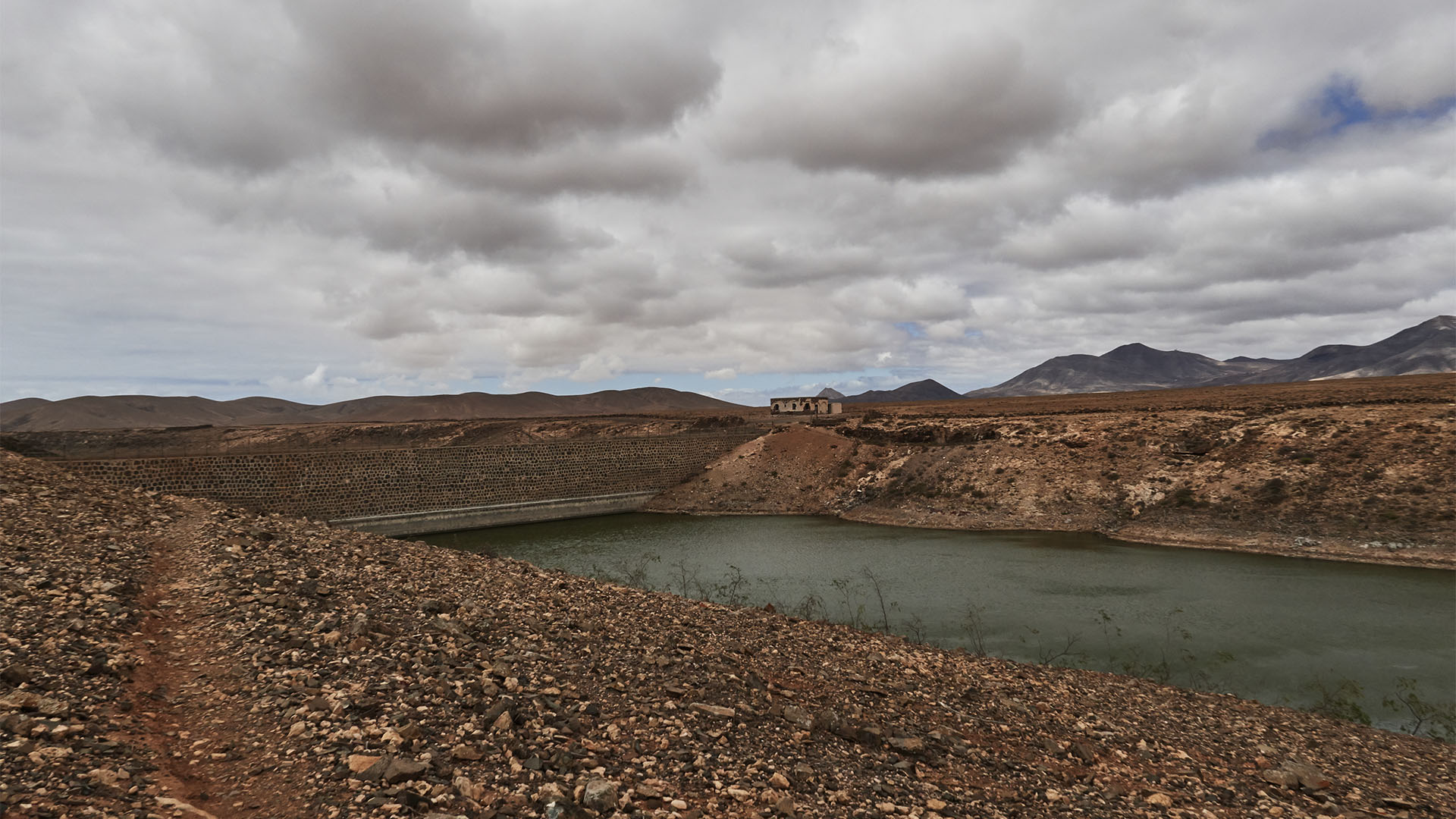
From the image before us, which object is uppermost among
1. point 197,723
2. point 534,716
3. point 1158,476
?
point 197,723

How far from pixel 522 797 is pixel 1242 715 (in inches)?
450

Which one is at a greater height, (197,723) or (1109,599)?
(197,723)

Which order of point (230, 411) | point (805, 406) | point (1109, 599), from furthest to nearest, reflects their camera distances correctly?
1. point (230, 411)
2. point (805, 406)
3. point (1109, 599)

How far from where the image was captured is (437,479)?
37.9 m

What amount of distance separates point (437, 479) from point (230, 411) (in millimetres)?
182269

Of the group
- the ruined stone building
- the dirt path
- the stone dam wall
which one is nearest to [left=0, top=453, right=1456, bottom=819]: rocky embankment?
the dirt path

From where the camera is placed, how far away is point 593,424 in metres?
75.0

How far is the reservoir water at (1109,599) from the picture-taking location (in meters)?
14.4

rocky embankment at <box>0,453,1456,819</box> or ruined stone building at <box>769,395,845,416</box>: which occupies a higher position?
ruined stone building at <box>769,395,845,416</box>

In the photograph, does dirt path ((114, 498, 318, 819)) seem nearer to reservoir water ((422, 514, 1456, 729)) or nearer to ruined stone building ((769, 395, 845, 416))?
reservoir water ((422, 514, 1456, 729))

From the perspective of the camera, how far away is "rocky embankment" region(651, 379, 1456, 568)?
26594 millimetres

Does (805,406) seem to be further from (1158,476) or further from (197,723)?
(197,723)

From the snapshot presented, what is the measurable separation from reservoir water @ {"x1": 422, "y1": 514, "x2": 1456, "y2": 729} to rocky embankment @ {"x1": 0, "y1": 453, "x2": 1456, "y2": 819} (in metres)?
3.36

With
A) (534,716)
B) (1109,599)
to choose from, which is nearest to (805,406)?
(1109,599)
